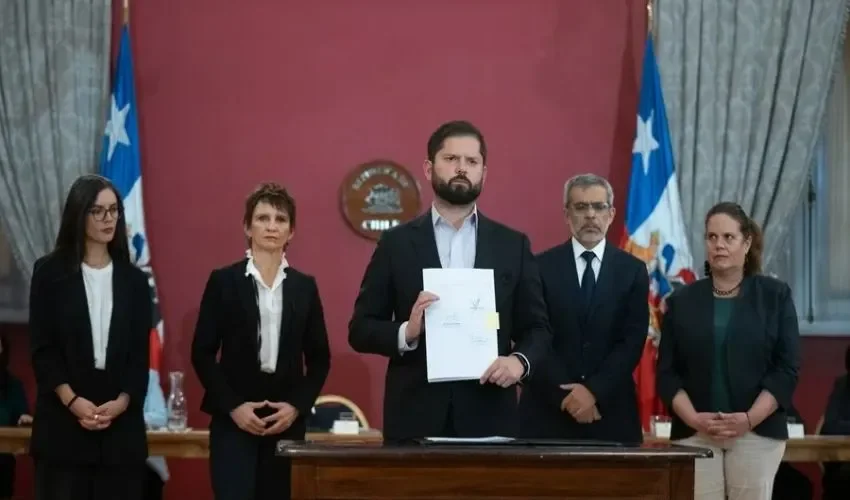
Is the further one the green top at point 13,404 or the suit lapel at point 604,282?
the green top at point 13,404

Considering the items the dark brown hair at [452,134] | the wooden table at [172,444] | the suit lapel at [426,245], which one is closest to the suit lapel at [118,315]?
the wooden table at [172,444]

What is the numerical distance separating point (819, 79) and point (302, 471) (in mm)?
4008

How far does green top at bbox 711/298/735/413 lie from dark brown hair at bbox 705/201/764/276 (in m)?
0.17

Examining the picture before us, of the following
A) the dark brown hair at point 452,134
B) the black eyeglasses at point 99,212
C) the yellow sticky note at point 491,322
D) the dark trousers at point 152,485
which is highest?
the dark brown hair at point 452,134

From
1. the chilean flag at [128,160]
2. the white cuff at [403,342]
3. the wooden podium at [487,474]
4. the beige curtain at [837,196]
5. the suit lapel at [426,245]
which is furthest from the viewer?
the beige curtain at [837,196]

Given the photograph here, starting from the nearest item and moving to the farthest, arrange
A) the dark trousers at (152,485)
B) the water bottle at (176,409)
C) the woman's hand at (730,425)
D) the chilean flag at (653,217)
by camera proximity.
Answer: the woman's hand at (730,425) → the water bottle at (176,409) → the dark trousers at (152,485) → the chilean flag at (653,217)

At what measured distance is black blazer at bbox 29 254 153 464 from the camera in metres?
3.45

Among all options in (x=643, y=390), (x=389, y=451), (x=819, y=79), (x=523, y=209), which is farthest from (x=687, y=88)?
(x=389, y=451)

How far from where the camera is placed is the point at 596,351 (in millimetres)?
3496

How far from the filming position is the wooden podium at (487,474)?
7.30 feet

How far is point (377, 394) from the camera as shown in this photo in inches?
211

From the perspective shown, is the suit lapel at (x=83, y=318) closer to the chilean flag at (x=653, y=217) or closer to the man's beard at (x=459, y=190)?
the man's beard at (x=459, y=190)

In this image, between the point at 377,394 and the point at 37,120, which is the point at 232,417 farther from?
the point at 37,120

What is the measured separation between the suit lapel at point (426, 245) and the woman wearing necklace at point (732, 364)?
44.5 inches
